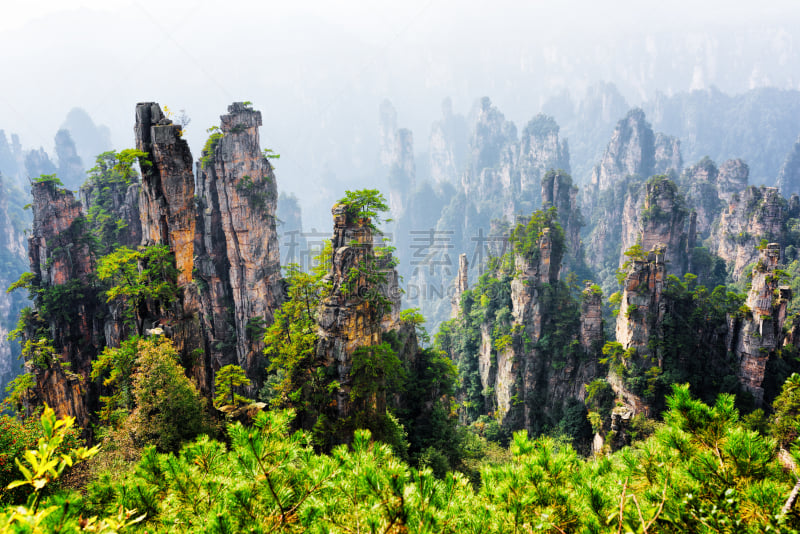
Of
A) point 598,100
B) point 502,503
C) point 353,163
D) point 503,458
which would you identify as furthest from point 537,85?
point 502,503

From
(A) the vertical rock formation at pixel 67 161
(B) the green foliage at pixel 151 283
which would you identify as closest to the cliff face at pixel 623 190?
(B) the green foliage at pixel 151 283

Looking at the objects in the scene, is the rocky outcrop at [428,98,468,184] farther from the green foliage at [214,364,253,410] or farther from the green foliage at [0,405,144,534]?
the green foliage at [0,405,144,534]

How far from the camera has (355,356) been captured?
15211 millimetres

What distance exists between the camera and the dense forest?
4.16m

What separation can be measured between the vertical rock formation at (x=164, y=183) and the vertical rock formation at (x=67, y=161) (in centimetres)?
6883

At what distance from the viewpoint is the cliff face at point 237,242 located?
2548cm

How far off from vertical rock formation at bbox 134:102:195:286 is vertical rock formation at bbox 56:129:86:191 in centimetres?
6883

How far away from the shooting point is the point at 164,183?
15602 mm

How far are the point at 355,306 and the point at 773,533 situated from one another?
12.6 metres

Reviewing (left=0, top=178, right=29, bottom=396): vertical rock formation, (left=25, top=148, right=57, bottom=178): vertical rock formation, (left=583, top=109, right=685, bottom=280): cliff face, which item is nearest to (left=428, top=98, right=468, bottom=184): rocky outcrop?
(left=583, top=109, right=685, bottom=280): cliff face

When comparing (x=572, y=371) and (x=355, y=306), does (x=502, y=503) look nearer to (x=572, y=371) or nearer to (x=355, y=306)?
(x=355, y=306)

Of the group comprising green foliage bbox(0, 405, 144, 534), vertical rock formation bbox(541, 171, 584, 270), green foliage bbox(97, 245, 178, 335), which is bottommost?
green foliage bbox(0, 405, 144, 534)

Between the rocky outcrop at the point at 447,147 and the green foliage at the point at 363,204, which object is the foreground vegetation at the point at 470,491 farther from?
the rocky outcrop at the point at 447,147

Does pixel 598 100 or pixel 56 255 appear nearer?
pixel 56 255
